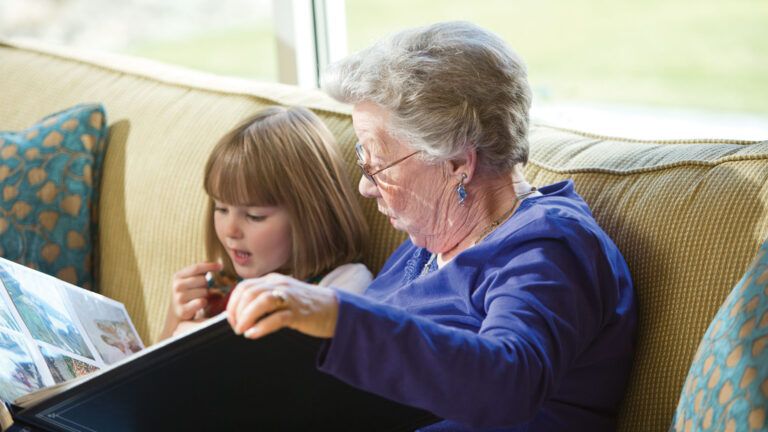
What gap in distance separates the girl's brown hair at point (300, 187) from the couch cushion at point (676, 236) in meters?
0.47

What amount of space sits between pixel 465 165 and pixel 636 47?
3.46 metres

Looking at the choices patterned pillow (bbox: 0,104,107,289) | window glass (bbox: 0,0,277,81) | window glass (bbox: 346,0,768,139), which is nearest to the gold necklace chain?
patterned pillow (bbox: 0,104,107,289)

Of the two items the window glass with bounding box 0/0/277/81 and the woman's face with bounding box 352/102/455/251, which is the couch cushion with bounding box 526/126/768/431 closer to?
the woman's face with bounding box 352/102/455/251

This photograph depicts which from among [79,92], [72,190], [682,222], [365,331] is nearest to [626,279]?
[682,222]

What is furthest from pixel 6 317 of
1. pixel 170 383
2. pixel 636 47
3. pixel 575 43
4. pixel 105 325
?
pixel 575 43

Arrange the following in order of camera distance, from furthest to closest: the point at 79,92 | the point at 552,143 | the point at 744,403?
the point at 79,92 < the point at 552,143 < the point at 744,403

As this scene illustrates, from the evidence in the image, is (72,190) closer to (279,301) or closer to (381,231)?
(381,231)

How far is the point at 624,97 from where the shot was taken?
4.68 metres

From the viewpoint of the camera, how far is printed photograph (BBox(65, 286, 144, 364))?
4.74 feet

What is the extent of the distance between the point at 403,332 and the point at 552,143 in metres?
0.72

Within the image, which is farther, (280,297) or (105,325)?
(105,325)

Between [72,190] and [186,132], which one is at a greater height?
[186,132]

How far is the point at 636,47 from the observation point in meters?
4.46

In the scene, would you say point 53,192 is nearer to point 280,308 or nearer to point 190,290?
point 190,290
